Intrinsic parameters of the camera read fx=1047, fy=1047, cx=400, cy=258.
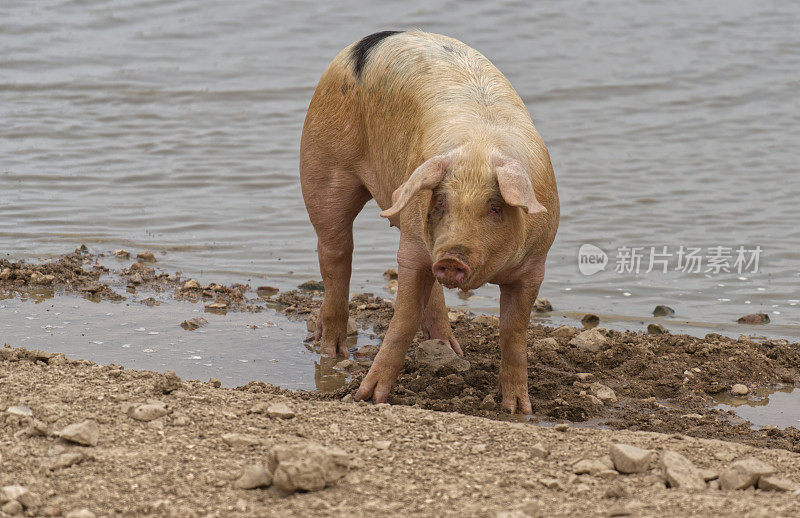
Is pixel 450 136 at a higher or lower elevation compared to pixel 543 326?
higher

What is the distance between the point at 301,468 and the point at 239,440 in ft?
1.85

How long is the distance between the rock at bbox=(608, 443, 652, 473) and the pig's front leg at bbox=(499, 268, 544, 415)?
1.47m

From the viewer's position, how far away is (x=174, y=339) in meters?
6.87

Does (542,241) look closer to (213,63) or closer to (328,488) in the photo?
(328,488)

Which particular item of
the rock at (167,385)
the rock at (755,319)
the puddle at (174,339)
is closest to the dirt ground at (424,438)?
the rock at (167,385)

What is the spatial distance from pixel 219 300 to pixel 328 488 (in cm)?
425

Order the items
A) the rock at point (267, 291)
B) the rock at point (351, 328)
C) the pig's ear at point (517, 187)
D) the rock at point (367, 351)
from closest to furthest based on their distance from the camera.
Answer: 1. the pig's ear at point (517, 187)
2. the rock at point (367, 351)
3. the rock at point (351, 328)
4. the rock at point (267, 291)

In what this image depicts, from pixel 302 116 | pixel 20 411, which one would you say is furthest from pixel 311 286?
pixel 302 116

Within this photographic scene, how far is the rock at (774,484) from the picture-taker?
3975 mm

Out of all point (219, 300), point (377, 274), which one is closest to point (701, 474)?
point (219, 300)

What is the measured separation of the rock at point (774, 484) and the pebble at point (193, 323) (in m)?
4.22

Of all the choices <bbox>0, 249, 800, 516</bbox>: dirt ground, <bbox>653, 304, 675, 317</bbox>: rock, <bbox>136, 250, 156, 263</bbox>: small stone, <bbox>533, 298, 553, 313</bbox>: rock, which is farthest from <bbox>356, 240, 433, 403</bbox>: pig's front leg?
<bbox>136, 250, 156, 263</bbox>: small stone

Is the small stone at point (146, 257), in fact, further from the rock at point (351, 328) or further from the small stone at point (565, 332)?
the small stone at point (565, 332)

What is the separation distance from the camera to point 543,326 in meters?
7.55
